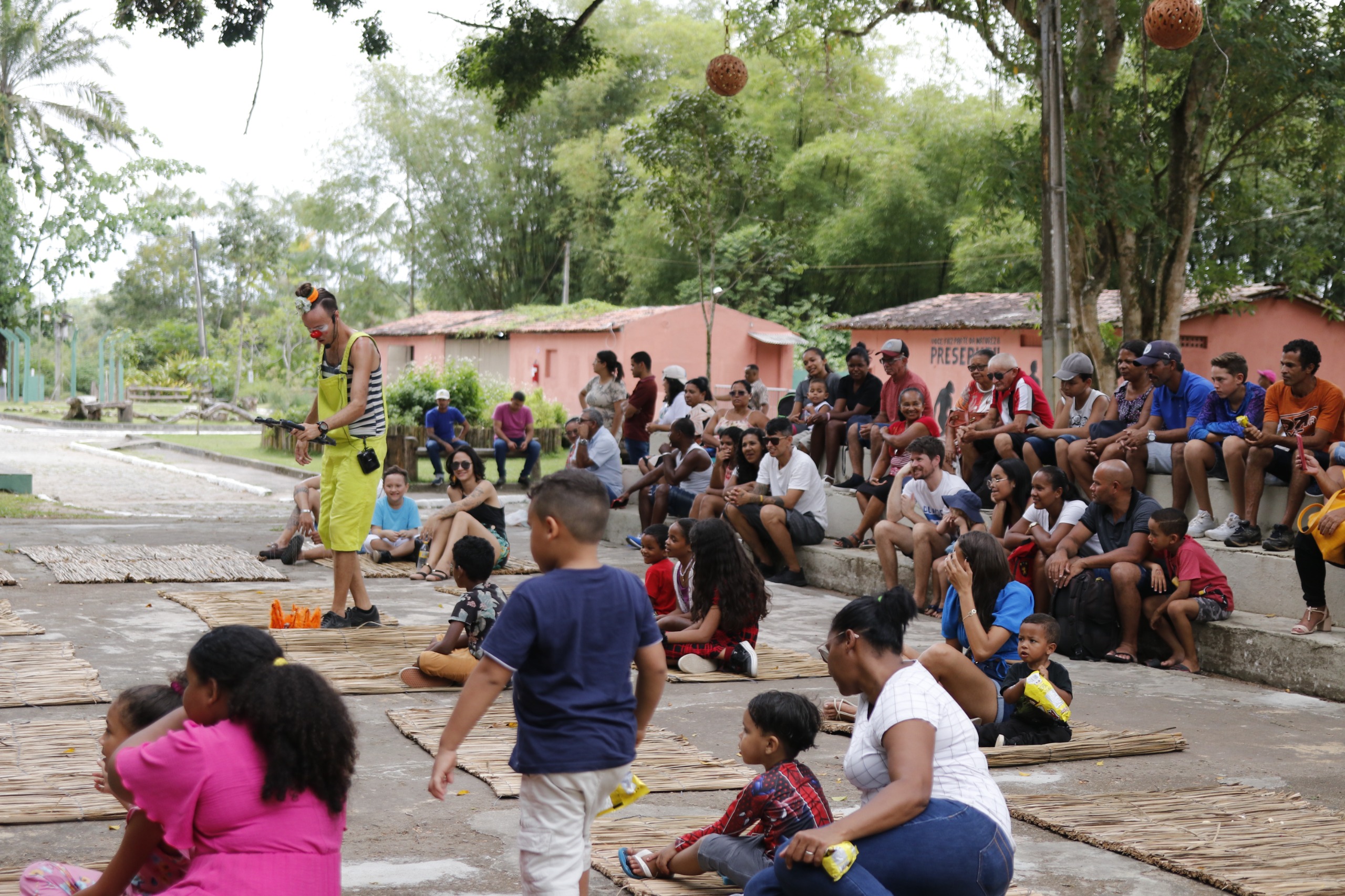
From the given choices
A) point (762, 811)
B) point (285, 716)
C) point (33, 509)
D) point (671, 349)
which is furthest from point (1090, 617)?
point (671, 349)

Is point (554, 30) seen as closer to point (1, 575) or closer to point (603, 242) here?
point (1, 575)

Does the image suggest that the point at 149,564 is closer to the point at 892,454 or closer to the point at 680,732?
the point at 680,732

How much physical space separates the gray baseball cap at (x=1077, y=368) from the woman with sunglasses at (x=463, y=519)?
4.59 metres

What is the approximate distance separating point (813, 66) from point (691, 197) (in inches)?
576

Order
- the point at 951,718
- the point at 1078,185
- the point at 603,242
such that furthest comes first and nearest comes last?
1. the point at 603,242
2. the point at 1078,185
3. the point at 951,718

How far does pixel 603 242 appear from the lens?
42906mm

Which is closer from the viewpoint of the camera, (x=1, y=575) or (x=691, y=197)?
(x=1, y=575)

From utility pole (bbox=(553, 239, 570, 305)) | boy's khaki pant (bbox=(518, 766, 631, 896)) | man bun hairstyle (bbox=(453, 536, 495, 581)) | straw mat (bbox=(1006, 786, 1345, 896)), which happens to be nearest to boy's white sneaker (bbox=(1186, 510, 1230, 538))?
straw mat (bbox=(1006, 786, 1345, 896))

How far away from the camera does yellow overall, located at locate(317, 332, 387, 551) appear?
784 cm

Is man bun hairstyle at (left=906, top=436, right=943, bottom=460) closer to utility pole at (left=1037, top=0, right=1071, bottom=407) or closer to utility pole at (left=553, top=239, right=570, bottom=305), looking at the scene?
utility pole at (left=1037, top=0, right=1071, bottom=407)

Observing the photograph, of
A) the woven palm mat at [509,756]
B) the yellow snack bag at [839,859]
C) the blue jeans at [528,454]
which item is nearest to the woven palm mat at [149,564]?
the woven palm mat at [509,756]

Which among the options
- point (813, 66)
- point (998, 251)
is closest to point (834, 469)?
point (998, 251)

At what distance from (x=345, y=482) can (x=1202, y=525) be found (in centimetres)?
583

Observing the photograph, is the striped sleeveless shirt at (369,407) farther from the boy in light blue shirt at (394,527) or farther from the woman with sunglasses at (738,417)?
the woman with sunglasses at (738,417)
